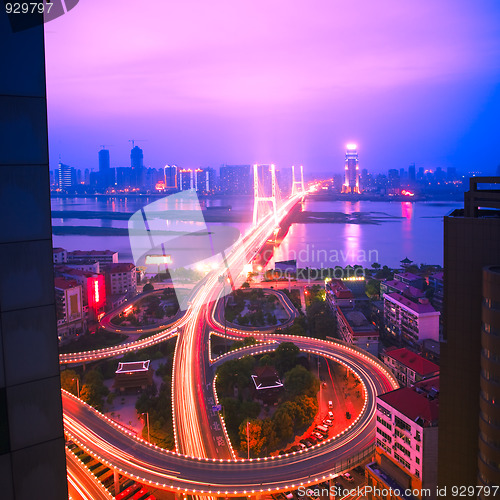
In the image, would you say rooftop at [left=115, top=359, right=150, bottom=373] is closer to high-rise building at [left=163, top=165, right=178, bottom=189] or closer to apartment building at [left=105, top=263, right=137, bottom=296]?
apartment building at [left=105, top=263, right=137, bottom=296]

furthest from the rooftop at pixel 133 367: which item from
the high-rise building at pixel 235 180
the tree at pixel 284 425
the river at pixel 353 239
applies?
the high-rise building at pixel 235 180

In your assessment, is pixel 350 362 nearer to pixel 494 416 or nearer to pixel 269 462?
pixel 269 462

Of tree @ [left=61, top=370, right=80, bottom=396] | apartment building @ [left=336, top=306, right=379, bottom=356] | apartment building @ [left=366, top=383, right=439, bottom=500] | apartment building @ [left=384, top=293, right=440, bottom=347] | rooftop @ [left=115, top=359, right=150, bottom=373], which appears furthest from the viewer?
apartment building @ [left=384, top=293, right=440, bottom=347]

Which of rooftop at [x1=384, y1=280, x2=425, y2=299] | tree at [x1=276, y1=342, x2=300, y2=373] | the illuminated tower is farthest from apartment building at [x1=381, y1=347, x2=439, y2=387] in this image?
the illuminated tower

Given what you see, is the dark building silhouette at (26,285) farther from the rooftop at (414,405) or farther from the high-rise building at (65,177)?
the high-rise building at (65,177)

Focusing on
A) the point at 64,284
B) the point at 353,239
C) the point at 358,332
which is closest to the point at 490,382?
the point at 358,332

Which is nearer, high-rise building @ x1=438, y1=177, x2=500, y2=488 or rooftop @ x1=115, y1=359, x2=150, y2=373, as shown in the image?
high-rise building @ x1=438, y1=177, x2=500, y2=488

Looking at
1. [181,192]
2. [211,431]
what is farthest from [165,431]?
[181,192]
